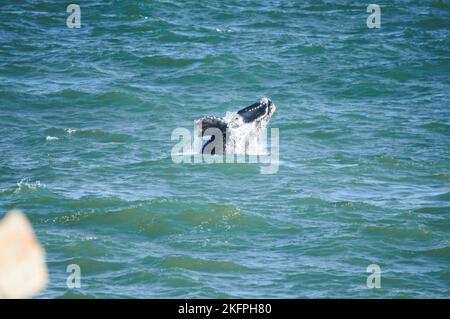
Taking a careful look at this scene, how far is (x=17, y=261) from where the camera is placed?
330 centimetres

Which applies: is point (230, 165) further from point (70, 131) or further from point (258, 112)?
point (70, 131)

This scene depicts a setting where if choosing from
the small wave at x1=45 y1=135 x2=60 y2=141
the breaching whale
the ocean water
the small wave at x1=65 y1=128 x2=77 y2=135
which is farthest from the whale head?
the small wave at x1=45 y1=135 x2=60 y2=141

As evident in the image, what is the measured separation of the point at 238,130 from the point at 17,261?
52.6 feet

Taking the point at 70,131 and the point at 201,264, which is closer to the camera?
the point at 201,264

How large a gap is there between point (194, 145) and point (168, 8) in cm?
1386

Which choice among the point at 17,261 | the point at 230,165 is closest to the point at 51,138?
the point at 230,165

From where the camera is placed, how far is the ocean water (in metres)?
13.6

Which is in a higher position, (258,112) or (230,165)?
(258,112)

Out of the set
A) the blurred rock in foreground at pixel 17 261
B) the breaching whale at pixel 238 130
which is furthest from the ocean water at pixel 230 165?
the blurred rock in foreground at pixel 17 261

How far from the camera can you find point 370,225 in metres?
15.5

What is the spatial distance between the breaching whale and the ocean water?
1.95ft
